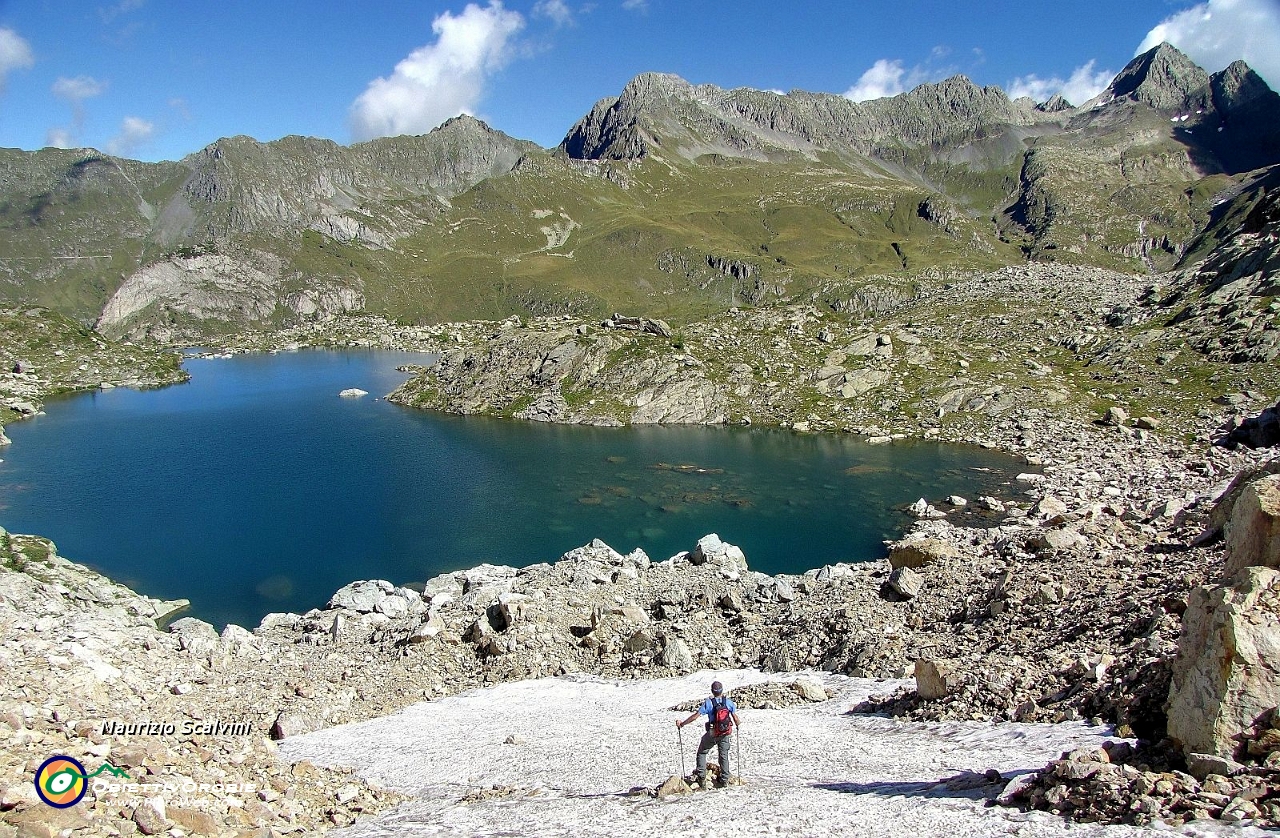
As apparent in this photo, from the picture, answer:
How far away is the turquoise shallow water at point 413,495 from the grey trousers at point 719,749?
50562 millimetres

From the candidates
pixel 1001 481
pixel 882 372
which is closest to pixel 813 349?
pixel 882 372

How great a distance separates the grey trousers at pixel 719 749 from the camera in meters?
19.0

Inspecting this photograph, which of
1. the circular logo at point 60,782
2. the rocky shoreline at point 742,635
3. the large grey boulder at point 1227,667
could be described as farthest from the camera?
the rocky shoreline at point 742,635

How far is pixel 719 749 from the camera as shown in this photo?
1898 cm

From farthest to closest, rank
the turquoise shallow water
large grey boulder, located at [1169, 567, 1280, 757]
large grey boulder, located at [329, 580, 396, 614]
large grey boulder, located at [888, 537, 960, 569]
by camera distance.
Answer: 1. the turquoise shallow water
2. large grey boulder, located at [329, 580, 396, 614]
3. large grey boulder, located at [888, 537, 960, 569]
4. large grey boulder, located at [1169, 567, 1280, 757]

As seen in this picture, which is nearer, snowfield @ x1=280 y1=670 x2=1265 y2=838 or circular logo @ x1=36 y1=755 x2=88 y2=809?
circular logo @ x1=36 y1=755 x2=88 y2=809

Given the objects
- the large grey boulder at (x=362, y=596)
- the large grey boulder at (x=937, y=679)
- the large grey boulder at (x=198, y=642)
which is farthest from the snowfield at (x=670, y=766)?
the large grey boulder at (x=362, y=596)

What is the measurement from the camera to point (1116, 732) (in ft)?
57.4

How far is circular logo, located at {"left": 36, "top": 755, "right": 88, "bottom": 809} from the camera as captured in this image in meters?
14.7

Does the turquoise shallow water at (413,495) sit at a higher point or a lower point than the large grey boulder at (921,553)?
higher

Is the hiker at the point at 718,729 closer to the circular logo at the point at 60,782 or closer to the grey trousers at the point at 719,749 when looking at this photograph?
the grey trousers at the point at 719,749

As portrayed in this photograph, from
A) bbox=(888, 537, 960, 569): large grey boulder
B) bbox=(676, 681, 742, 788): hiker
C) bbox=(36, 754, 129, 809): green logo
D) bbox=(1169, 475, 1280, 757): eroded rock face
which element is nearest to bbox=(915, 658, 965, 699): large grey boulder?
bbox=(1169, 475, 1280, 757): eroded rock face

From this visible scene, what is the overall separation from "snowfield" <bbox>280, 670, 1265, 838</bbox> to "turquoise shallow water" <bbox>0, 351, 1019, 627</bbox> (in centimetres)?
3780

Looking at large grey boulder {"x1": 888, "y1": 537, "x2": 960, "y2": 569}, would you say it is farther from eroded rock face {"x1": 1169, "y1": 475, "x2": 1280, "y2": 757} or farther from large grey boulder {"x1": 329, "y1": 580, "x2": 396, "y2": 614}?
large grey boulder {"x1": 329, "y1": 580, "x2": 396, "y2": 614}
